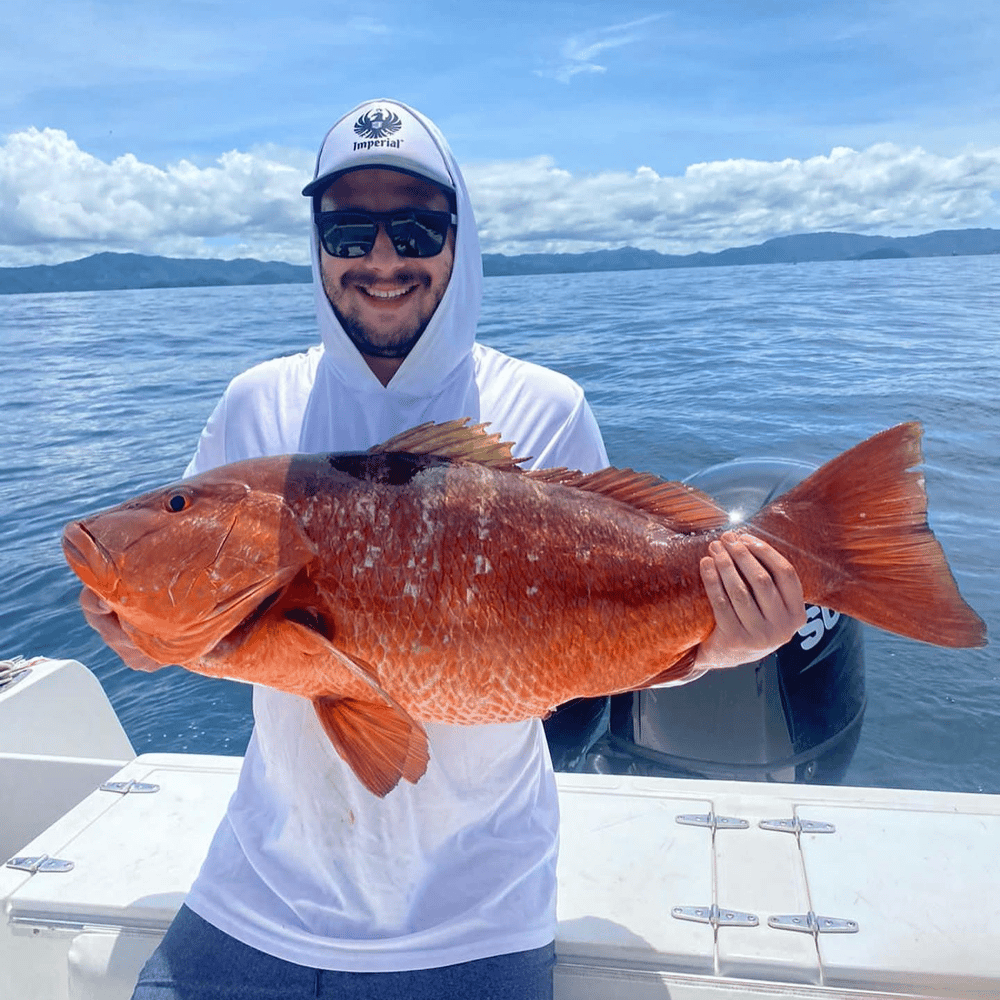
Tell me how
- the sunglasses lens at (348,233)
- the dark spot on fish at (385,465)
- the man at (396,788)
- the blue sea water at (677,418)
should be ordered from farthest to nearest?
the blue sea water at (677,418) → the sunglasses lens at (348,233) → the man at (396,788) → the dark spot on fish at (385,465)

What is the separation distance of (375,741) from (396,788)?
38 centimetres

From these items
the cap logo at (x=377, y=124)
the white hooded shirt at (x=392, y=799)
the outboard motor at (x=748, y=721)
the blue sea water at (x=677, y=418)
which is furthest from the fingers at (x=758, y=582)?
the blue sea water at (x=677, y=418)

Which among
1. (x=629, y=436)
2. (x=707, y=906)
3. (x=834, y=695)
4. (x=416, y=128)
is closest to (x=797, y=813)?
(x=707, y=906)

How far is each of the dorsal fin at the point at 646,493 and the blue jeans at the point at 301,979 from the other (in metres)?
1.18

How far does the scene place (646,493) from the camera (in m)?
2.04

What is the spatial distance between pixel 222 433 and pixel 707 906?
199cm

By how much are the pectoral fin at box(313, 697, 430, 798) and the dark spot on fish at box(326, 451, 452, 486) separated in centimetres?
49

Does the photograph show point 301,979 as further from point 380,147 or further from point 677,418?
point 677,418

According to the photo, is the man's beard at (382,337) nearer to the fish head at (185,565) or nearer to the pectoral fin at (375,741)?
the fish head at (185,565)

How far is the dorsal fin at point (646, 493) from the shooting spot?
2.01m

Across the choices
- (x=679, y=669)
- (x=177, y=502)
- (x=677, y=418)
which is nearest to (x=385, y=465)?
(x=177, y=502)

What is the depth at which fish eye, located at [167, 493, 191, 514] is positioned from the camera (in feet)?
6.27

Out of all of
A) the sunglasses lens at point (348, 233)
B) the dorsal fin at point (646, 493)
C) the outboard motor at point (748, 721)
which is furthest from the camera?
the outboard motor at point (748, 721)

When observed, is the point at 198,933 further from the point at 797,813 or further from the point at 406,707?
the point at 797,813
